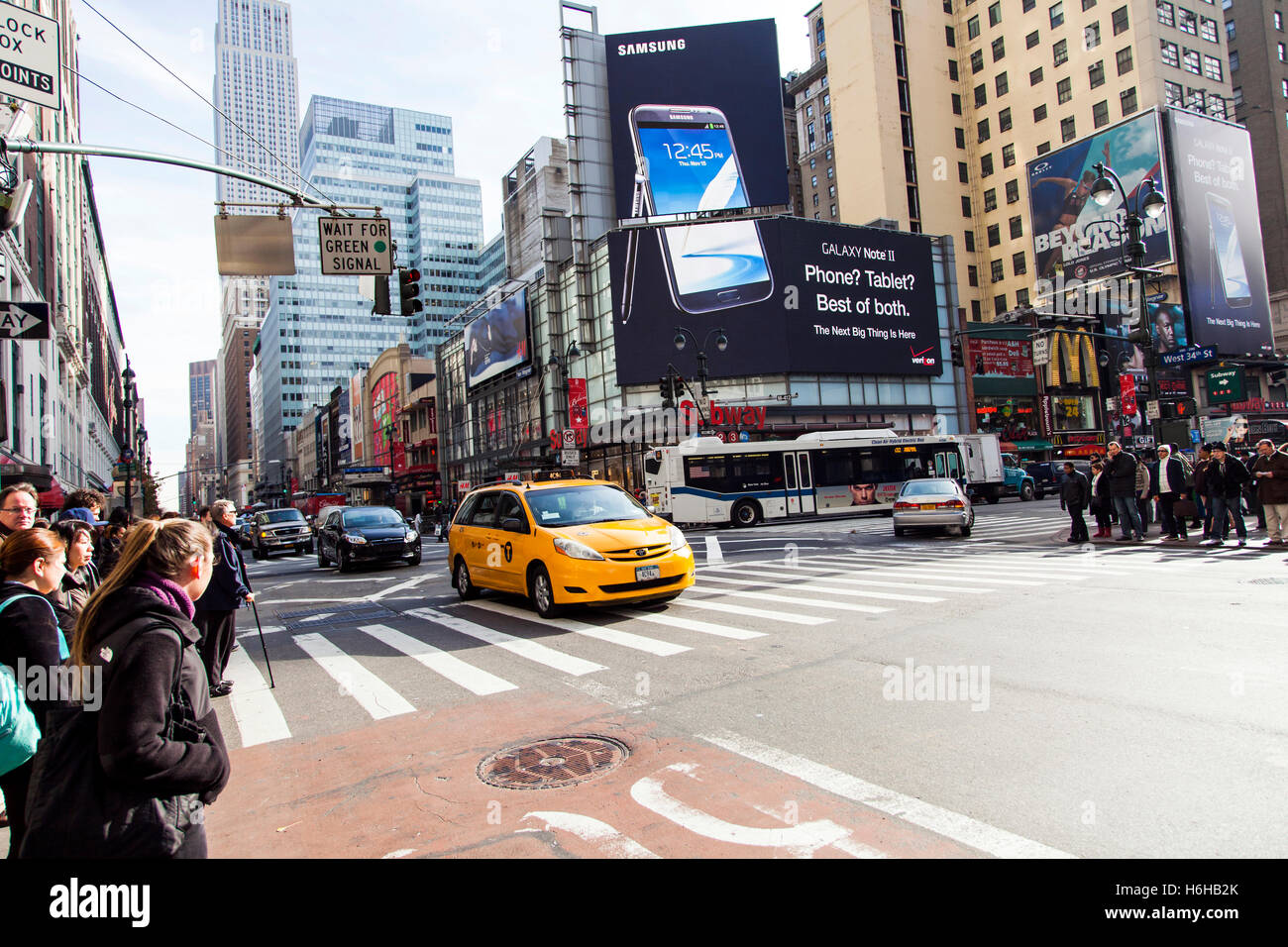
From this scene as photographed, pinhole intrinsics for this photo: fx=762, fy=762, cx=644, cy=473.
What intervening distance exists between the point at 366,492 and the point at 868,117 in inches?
2983

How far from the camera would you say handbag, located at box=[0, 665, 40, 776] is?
101 inches

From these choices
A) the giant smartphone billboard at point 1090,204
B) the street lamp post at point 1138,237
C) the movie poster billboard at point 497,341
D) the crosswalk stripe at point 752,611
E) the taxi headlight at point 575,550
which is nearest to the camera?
the crosswalk stripe at point 752,611

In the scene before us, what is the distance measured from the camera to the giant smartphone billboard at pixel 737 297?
143 ft

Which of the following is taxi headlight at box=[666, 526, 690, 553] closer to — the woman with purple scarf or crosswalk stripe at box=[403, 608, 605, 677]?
crosswalk stripe at box=[403, 608, 605, 677]

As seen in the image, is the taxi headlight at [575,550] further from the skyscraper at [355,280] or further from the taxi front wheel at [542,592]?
the skyscraper at [355,280]

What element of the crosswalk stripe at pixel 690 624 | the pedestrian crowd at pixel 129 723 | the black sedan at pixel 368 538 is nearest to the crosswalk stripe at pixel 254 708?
the pedestrian crowd at pixel 129 723

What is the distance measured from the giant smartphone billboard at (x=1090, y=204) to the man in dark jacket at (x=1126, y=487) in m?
43.0

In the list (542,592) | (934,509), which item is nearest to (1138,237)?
(934,509)

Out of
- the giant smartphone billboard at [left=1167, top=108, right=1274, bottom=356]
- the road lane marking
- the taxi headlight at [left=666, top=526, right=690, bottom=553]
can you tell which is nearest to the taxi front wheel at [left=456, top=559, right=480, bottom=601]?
the taxi headlight at [left=666, top=526, right=690, bottom=553]

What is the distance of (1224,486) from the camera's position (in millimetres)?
14609

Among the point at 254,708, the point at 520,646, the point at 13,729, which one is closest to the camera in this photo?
the point at 13,729

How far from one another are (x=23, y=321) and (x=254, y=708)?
928 cm

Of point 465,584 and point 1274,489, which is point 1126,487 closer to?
point 1274,489
